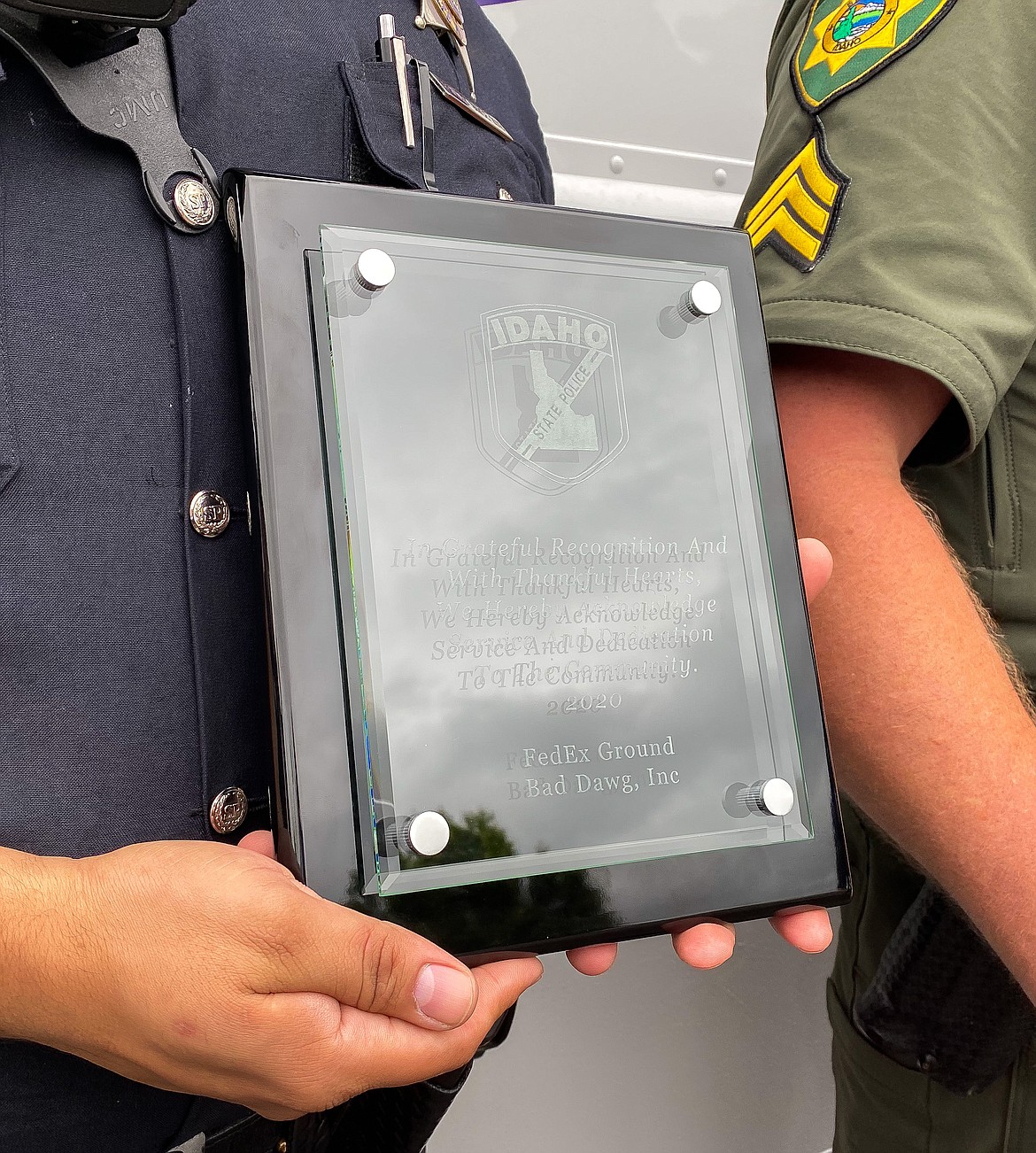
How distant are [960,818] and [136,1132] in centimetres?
62

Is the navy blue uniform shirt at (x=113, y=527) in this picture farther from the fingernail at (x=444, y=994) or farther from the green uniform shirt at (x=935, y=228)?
the green uniform shirt at (x=935, y=228)

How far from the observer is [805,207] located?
0.76 metres

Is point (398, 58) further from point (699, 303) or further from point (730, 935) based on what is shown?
point (730, 935)

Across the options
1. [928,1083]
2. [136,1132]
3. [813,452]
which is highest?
[813,452]

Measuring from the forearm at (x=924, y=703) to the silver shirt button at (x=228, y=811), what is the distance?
451 mm

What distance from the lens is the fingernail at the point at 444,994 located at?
0.47 meters

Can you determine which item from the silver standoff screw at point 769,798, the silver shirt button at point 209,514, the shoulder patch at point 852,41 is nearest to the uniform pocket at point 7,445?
the silver shirt button at point 209,514

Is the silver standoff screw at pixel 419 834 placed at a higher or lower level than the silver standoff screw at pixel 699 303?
lower

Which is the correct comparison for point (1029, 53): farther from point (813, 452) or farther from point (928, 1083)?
point (928, 1083)

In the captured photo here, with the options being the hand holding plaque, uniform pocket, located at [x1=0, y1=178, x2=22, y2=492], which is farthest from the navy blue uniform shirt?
the hand holding plaque

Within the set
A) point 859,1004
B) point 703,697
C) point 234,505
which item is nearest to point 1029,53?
point 703,697

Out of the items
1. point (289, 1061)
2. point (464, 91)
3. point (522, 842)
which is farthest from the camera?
point (464, 91)

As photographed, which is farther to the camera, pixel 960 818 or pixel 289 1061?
pixel 960 818

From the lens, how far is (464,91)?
2.75 ft
